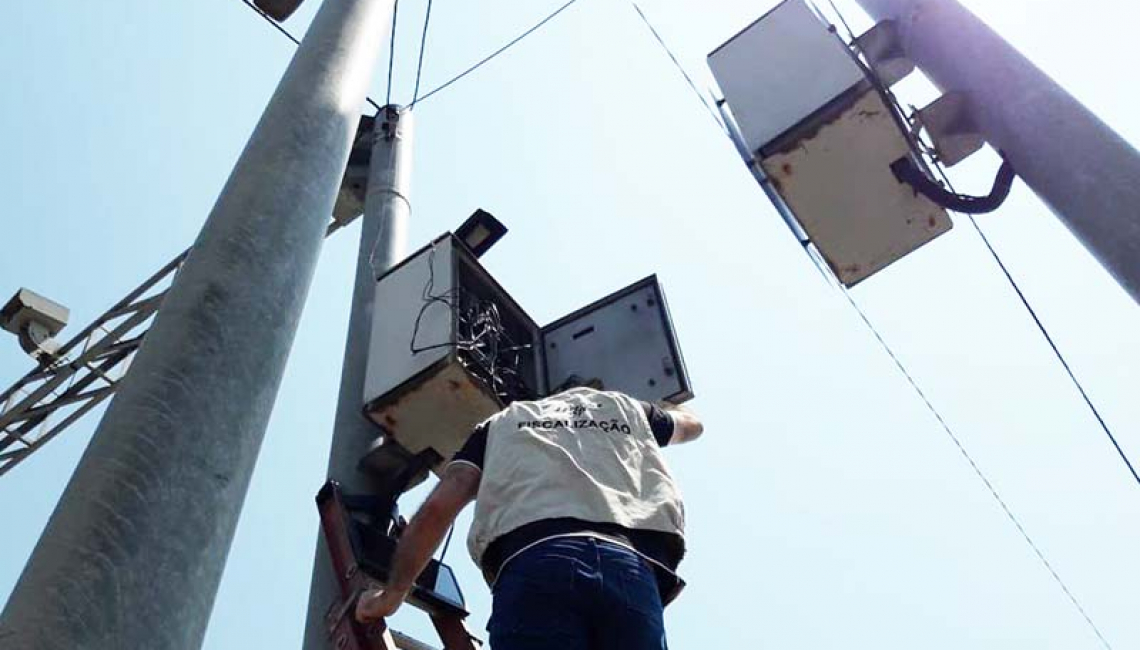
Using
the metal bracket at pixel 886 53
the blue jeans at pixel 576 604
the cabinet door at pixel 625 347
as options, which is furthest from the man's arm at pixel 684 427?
the metal bracket at pixel 886 53

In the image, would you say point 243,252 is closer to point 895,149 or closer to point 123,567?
point 123,567

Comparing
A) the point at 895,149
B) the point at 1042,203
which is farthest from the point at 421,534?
the point at 895,149

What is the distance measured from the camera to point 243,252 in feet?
8.01

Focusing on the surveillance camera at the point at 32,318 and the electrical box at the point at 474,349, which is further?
the surveillance camera at the point at 32,318

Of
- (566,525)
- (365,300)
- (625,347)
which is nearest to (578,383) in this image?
(625,347)

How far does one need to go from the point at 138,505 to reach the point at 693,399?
3.00m

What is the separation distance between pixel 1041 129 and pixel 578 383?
6.94ft

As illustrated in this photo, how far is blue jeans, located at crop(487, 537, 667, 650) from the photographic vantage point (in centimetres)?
212

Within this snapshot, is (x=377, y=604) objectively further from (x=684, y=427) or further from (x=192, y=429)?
(x=684, y=427)

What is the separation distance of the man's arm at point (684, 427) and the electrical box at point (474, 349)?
3.61ft

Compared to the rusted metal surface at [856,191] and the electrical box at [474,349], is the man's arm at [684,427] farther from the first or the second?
the rusted metal surface at [856,191]

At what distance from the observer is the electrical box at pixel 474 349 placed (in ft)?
13.2

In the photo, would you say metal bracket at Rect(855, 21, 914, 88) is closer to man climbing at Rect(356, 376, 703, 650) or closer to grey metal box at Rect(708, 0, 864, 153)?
grey metal box at Rect(708, 0, 864, 153)

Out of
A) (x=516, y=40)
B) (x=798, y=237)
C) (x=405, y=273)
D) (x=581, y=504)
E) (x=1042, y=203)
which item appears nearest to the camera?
(x=581, y=504)
